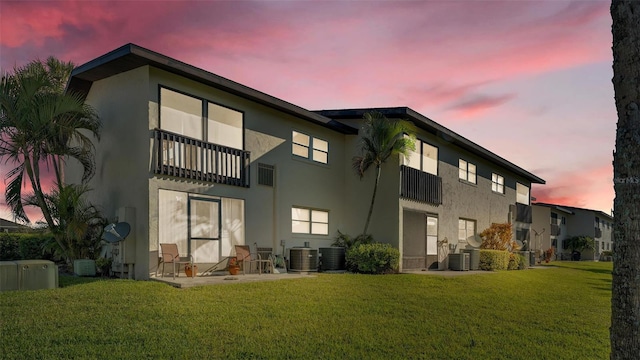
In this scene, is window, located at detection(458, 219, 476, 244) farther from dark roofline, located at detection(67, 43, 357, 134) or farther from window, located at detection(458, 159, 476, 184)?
dark roofline, located at detection(67, 43, 357, 134)

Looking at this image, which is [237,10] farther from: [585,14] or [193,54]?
[585,14]

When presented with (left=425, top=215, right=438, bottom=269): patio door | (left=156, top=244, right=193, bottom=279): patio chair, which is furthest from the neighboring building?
(left=156, top=244, right=193, bottom=279): patio chair

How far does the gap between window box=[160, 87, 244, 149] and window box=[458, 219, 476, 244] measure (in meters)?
13.6

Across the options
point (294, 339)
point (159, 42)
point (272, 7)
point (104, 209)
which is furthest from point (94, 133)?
point (294, 339)

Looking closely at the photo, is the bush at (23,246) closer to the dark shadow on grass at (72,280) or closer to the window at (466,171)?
the dark shadow on grass at (72,280)

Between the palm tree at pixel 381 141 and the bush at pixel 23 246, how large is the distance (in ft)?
37.6

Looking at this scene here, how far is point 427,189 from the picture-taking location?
70.9 feet

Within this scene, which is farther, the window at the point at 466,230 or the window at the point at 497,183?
the window at the point at 497,183

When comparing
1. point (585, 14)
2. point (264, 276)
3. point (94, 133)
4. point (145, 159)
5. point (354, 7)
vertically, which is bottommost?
point (264, 276)

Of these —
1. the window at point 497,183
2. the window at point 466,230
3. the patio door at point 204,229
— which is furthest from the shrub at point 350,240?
the window at point 497,183

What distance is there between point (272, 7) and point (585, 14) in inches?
202

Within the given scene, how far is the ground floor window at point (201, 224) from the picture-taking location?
1384 cm

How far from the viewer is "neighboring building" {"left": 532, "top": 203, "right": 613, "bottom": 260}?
50656mm

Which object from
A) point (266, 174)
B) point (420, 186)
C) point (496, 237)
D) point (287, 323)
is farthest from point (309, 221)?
point (496, 237)
